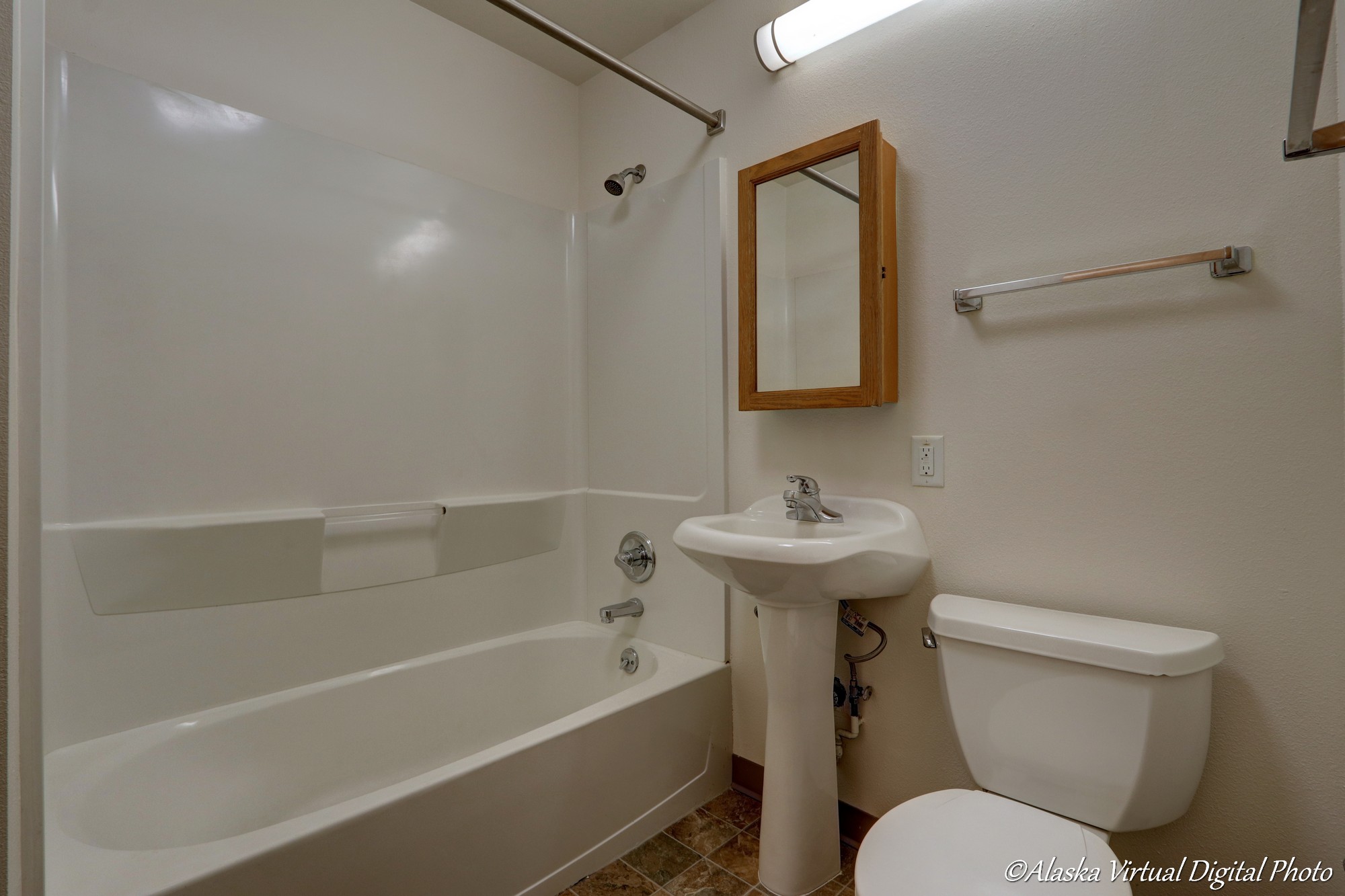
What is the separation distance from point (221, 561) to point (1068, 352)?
2.02 m

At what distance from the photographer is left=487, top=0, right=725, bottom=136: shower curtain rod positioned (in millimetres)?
1457

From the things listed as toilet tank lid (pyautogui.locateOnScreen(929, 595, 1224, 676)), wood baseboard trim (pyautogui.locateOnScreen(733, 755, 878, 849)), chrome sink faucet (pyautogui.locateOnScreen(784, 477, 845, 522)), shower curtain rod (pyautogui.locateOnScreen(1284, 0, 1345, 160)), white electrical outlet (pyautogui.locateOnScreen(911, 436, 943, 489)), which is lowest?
wood baseboard trim (pyautogui.locateOnScreen(733, 755, 878, 849))

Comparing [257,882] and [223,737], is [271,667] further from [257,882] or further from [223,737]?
[257,882]

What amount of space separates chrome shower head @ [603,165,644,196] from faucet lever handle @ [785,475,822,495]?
1108 millimetres

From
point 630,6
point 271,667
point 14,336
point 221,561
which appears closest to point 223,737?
point 271,667

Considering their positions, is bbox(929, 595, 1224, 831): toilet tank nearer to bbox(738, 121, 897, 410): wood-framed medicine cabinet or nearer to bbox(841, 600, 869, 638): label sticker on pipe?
bbox(841, 600, 869, 638): label sticker on pipe

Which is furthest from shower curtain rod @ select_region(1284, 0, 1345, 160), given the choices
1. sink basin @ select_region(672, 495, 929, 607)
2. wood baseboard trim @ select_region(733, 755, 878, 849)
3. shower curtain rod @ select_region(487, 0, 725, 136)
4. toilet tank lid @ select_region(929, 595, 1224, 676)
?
wood baseboard trim @ select_region(733, 755, 878, 849)

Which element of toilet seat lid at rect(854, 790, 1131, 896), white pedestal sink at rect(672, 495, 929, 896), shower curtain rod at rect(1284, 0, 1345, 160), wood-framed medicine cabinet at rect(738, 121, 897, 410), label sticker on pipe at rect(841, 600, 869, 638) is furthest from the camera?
label sticker on pipe at rect(841, 600, 869, 638)

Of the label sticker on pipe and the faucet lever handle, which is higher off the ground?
the faucet lever handle

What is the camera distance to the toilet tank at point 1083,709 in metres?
1.07

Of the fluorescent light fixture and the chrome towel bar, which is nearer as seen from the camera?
the chrome towel bar

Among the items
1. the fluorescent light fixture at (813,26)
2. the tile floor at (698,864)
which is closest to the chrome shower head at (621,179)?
the fluorescent light fixture at (813,26)

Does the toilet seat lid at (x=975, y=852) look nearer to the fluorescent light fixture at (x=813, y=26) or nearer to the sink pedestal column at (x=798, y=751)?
the sink pedestal column at (x=798, y=751)

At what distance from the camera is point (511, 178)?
2.27 meters
